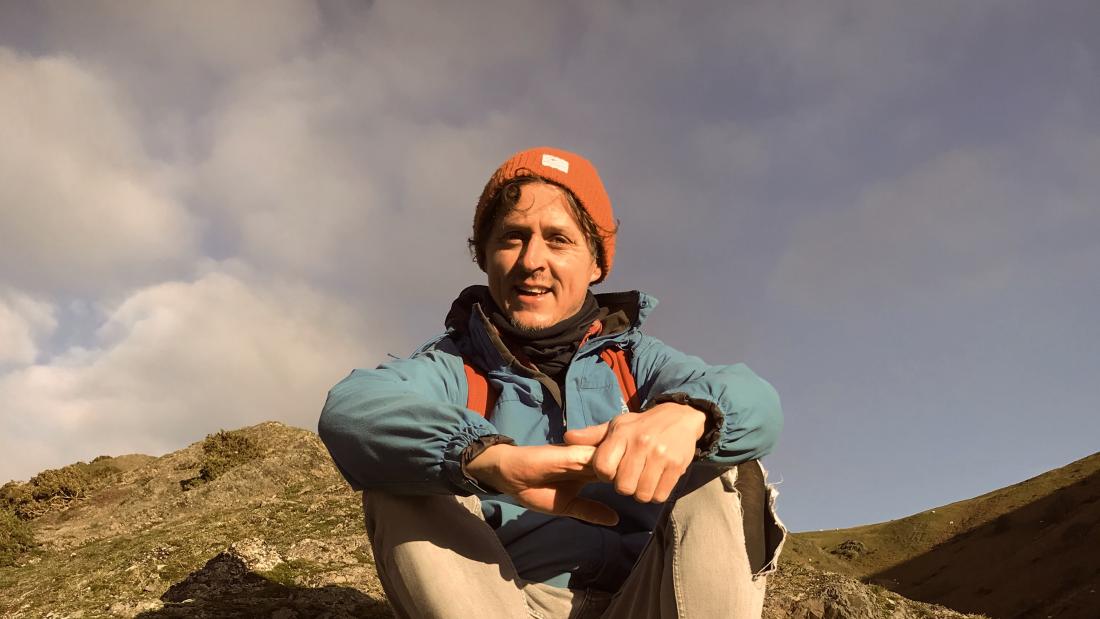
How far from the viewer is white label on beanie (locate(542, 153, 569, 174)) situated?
4.01m

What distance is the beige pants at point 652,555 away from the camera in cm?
261

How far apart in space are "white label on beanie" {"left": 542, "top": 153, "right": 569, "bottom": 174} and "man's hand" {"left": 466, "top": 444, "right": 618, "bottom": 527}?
1.98 meters

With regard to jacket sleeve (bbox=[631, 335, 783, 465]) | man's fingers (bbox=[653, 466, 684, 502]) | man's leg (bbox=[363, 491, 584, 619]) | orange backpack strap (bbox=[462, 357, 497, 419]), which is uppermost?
orange backpack strap (bbox=[462, 357, 497, 419])

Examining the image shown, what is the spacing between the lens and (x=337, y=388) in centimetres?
293

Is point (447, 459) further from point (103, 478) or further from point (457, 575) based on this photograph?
point (103, 478)

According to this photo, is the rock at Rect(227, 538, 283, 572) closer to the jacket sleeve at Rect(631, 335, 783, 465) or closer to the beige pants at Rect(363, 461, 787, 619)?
the beige pants at Rect(363, 461, 787, 619)

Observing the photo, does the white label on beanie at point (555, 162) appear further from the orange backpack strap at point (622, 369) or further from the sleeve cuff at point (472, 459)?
the sleeve cuff at point (472, 459)

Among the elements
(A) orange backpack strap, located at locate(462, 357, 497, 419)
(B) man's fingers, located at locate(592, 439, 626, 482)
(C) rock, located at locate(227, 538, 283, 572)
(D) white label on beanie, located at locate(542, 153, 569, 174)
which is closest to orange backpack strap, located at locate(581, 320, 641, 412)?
(A) orange backpack strap, located at locate(462, 357, 497, 419)

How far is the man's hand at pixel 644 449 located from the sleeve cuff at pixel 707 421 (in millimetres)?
87

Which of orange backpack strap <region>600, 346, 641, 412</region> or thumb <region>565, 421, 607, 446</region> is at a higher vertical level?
orange backpack strap <region>600, 346, 641, 412</region>

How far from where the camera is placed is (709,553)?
8.55 ft

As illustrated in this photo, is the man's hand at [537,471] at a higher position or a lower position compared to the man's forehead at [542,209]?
lower

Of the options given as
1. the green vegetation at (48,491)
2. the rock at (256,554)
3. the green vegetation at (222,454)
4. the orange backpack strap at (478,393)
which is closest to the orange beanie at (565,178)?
the orange backpack strap at (478,393)

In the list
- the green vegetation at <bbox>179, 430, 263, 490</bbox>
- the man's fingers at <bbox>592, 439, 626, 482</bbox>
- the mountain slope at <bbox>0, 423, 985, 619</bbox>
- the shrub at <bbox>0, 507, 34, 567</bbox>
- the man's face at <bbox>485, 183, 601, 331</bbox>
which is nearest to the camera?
the man's fingers at <bbox>592, 439, 626, 482</bbox>
